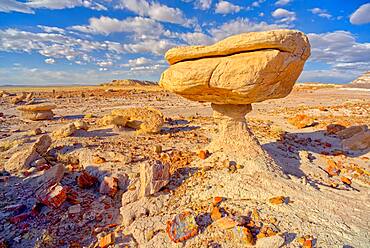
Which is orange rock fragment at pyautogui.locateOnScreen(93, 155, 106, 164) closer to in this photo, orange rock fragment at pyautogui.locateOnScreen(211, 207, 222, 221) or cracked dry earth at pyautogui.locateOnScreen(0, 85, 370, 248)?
cracked dry earth at pyautogui.locateOnScreen(0, 85, 370, 248)

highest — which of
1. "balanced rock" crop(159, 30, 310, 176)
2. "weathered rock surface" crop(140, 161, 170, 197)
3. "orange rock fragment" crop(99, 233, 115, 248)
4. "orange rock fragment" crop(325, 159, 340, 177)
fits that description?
"balanced rock" crop(159, 30, 310, 176)

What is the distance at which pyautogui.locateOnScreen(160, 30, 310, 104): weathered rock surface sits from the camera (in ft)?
17.0

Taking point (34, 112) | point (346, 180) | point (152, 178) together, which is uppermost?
point (34, 112)

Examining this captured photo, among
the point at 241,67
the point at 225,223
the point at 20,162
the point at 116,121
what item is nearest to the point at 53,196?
the point at 20,162

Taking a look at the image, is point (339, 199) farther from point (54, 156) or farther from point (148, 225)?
point (54, 156)

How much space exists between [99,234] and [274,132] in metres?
8.63

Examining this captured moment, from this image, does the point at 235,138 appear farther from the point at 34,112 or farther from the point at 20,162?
the point at 34,112

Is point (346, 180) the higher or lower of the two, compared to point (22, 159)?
lower

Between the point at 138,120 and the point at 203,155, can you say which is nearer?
the point at 203,155

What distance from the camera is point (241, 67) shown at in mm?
5316

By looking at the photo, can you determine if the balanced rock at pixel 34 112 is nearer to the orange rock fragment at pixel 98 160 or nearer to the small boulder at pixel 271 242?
the orange rock fragment at pixel 98 160

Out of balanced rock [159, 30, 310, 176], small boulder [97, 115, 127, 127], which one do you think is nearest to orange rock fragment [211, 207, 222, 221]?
balanced rock [159, 30, 310, 176]

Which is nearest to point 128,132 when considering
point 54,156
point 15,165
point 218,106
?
point 54,156

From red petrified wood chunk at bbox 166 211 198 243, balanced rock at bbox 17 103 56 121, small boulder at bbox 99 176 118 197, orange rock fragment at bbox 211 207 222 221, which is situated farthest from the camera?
balanced rock at bbox 17 103 56 121
